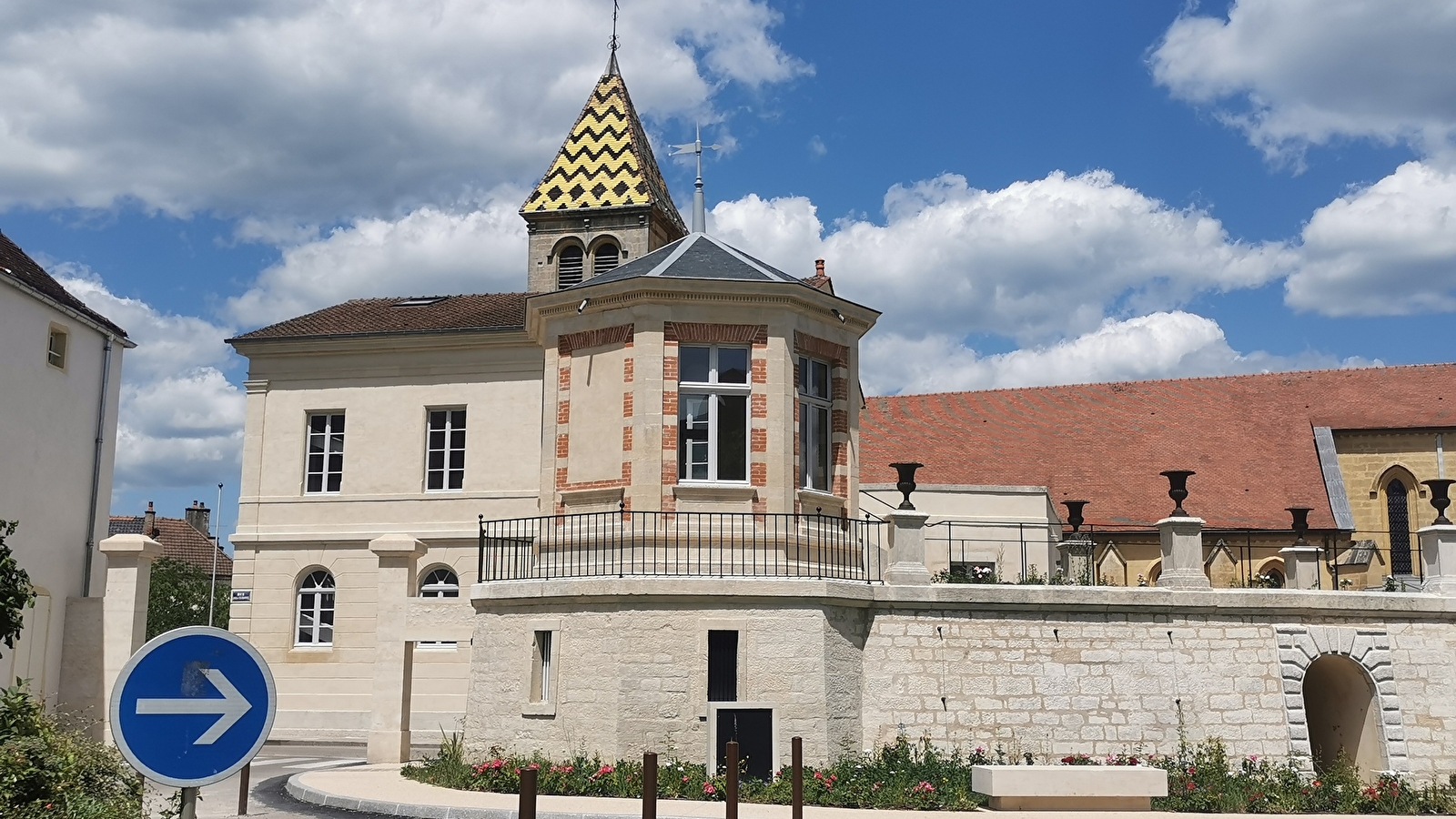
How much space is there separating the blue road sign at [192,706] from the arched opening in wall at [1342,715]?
1532cm

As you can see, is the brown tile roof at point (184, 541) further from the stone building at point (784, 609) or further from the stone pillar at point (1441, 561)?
the stone pillar at point (1441, 561)

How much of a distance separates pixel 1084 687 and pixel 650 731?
5418 mm

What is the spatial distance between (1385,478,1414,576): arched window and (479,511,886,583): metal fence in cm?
2351

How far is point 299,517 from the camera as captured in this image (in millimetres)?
26625

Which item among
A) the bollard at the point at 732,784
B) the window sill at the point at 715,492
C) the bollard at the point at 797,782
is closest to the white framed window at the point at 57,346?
the window sill at the point at 715,492

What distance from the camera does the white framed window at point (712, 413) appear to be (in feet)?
52.9

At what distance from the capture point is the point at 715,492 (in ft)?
52.1

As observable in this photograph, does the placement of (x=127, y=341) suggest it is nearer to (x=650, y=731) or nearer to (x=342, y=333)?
(x=342, y=333)

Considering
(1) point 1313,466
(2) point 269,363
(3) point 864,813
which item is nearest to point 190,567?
(2) point 269,363

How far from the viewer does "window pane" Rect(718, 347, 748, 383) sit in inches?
644

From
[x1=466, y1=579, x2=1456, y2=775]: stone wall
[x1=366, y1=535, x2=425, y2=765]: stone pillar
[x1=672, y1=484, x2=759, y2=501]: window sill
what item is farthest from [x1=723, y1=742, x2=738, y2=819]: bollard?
[x1=366, y1=535, x2=425, y2=765]: stone pillar

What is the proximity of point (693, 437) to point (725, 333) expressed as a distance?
1430mm

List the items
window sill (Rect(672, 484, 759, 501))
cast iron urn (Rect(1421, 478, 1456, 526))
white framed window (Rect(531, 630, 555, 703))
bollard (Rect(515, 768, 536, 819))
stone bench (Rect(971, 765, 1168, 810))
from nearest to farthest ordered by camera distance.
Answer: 1. bollard (Rect(515, 768, 536, 819))
2. stone bench (Rect(971, 765, 1168, 810))
3. white framed window (Rect(531, 630, 555, 703))
4. window sill (Rect(672, 484, 759, 501))
5. cast iron urn (Rect(1421, 478, 1456, 526))

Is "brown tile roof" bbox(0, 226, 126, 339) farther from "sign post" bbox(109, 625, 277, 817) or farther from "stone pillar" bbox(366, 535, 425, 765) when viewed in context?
"sign post" bbox(109, 625, 277, 817)
